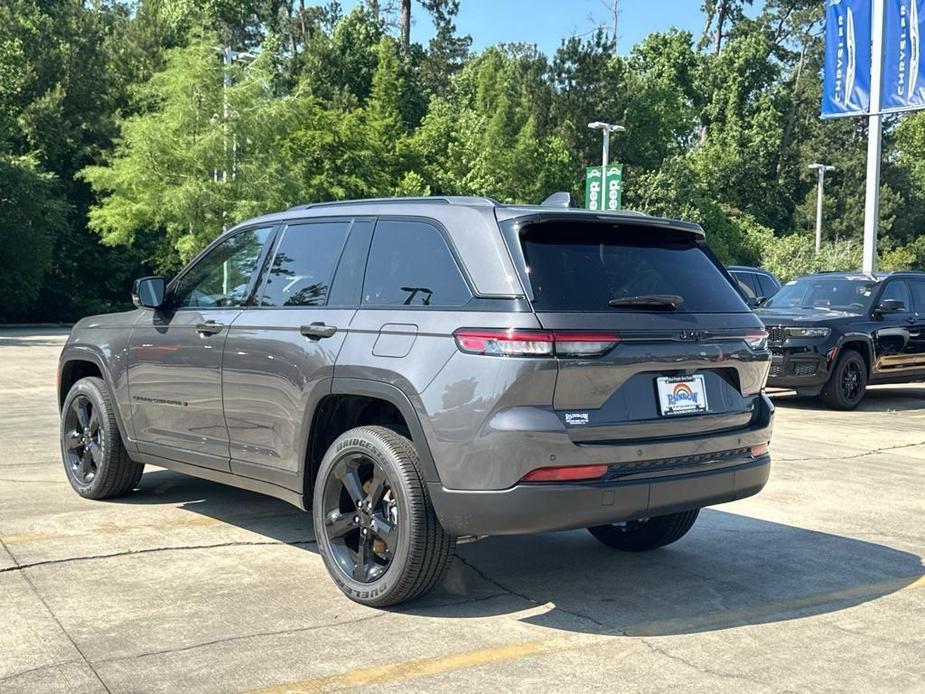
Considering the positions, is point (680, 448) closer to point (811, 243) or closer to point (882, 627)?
point (882, 627)

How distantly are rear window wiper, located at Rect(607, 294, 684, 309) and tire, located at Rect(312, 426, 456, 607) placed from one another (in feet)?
3.65

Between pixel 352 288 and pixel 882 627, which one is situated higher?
pixel 352 288

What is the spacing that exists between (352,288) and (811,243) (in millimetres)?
56155

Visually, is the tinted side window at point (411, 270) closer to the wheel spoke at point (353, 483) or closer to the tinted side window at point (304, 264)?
the tinted side window at point (304, 264)

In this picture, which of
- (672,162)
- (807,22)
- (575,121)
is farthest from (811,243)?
(807,22)

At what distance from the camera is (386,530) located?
4.74 metres

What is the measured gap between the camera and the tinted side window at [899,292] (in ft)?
47.9

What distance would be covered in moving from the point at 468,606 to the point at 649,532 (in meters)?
1.42

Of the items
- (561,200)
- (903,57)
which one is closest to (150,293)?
(561,200)

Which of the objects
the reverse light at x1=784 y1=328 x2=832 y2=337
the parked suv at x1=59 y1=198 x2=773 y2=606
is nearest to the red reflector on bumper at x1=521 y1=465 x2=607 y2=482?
the parked suv at x1=59 y1=198 x2=773 y2=606

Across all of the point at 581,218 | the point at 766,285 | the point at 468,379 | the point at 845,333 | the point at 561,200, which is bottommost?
the point at 845,333

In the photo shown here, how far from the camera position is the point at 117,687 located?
3811mm

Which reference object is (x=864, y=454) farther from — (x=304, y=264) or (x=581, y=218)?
(x=304, y=264)

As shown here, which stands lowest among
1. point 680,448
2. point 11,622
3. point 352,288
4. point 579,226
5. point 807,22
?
point 11,622
